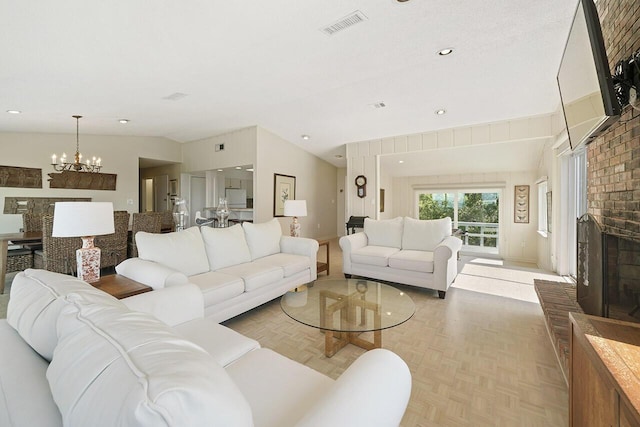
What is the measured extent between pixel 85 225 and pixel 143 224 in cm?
238

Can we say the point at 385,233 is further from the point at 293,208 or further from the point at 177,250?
the point at 177,250

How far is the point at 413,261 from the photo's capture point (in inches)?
130

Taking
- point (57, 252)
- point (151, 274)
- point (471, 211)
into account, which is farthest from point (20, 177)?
point (471, 211)

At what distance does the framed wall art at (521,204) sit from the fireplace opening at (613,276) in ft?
16.4

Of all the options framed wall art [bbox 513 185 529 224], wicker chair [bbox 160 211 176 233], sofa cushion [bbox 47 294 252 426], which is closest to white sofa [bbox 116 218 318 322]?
sofa cushion [bbox 47 294 252 426]

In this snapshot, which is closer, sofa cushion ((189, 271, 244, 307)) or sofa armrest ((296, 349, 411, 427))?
sofa armrest ((296, 349, 411, 427))

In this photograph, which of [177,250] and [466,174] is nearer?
[177,250]

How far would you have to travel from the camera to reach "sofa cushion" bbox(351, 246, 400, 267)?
356cm

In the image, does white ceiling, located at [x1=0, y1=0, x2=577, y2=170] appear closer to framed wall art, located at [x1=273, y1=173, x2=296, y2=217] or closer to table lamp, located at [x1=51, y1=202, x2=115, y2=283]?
table lamp, located at [x1=51, y1=202, x2=115, y2=283]

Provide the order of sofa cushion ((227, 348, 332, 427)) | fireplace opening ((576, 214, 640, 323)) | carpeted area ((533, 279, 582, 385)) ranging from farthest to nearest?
carpeted area ((533, 279, 582, 385)) → fireplace opening ((576, 214, 640, 323)) → sofa cushion ((227, 348, 332, 427))

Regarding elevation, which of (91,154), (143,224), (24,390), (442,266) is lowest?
(442,266)

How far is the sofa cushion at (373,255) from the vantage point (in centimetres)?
356

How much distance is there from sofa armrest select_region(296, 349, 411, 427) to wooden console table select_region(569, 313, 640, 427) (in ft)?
2.04

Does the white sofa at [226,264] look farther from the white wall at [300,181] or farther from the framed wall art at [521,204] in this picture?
the framed wall art at [521,204]
